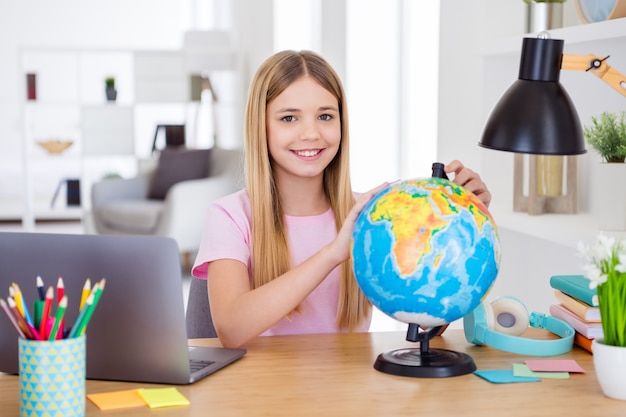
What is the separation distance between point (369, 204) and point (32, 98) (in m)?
6.04

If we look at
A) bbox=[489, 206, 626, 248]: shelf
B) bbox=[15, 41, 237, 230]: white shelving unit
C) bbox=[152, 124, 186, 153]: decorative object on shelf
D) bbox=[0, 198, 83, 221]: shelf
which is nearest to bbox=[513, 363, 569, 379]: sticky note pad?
bbox=[489, 206, 626, 248]: shelf

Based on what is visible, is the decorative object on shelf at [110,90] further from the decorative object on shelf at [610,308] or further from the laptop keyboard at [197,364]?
the decorative object on shelf at [610,308]

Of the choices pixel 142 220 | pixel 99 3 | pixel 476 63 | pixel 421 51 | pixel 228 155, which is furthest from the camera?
pixel 99 3

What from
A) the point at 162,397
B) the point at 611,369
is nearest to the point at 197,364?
the point at 162,397

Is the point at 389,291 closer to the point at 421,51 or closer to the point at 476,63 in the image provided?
the point at 476,63

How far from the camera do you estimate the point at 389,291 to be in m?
1.42

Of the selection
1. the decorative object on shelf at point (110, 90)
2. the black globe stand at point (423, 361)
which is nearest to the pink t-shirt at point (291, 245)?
the black globe stand at point (423, 361)

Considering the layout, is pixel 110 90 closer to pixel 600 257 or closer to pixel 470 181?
pixel 470 181

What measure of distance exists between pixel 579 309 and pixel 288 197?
0.73 metres

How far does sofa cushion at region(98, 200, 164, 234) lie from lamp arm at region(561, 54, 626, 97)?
4683 millimetres

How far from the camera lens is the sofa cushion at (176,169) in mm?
6320

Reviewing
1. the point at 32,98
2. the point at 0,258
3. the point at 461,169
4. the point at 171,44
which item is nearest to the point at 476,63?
the point at 461,169

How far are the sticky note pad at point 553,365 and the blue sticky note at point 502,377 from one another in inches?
2.0

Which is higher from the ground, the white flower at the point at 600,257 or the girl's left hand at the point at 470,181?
the girl's left hand at the point at 470,181
